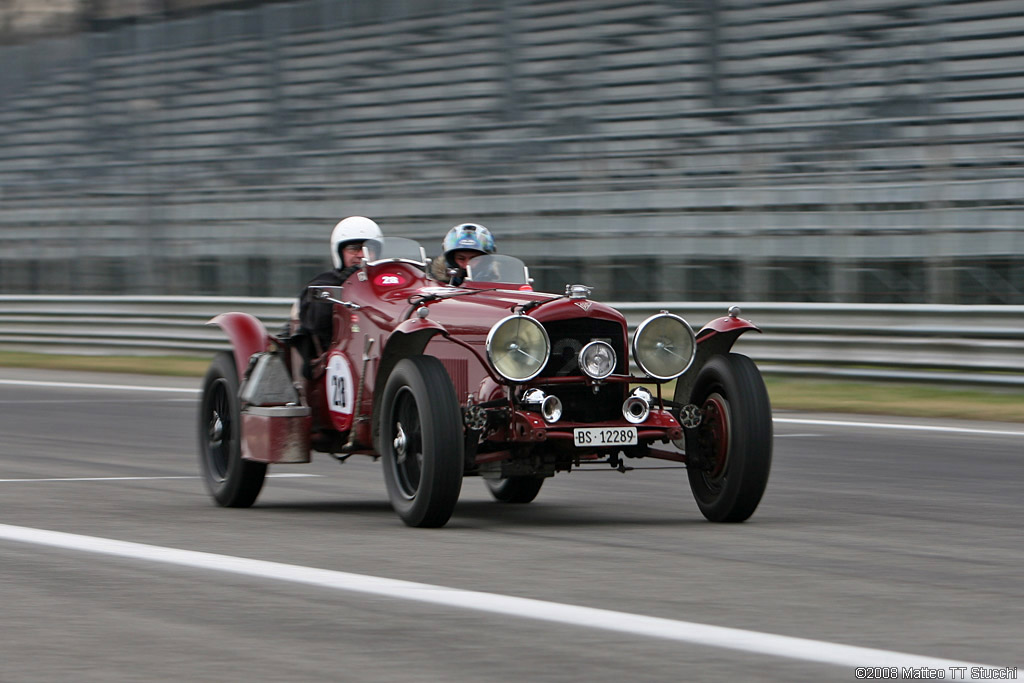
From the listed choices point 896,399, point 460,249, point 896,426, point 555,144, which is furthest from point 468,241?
point 555,144

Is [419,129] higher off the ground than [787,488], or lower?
higher

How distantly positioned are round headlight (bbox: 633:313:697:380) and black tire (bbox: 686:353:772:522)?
14cm

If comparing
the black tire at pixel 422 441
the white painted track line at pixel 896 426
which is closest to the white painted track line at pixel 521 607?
the black tire at pixel 422 441

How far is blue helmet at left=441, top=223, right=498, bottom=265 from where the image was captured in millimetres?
7988

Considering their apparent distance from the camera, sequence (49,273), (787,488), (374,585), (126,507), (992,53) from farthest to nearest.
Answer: (49,273) < (992,53) < (787,488) < (126,507) < (374,585)

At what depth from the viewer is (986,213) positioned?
51.5 ft

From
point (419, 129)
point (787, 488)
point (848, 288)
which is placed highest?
point (419, 129)

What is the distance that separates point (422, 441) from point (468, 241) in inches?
63.5

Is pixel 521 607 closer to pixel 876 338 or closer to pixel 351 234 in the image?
pixel 351 234

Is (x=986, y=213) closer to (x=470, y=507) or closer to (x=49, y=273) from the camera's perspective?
(x=470, y=507)

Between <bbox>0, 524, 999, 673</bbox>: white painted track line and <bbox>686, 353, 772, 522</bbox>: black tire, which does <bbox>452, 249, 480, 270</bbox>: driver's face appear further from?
<bbox>0, 524, 999, 673</bbox>: white painted track line

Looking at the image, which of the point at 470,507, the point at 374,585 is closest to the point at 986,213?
the point at 470,507

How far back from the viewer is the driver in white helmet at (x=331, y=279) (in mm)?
8055

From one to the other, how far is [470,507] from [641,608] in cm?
313
